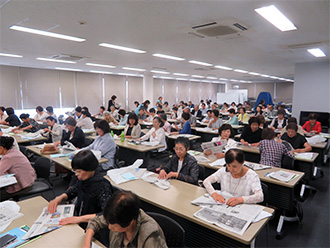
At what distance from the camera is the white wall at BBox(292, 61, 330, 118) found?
→ 7.82m

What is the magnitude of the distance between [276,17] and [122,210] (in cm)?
373

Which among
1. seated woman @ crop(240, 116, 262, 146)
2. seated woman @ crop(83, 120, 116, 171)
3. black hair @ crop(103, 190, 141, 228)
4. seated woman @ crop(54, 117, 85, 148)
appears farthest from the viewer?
seated woman @ crop(240, 116, 262, 146)

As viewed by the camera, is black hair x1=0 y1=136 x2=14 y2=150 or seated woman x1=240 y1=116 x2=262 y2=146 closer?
black hair x1=0 y1=136 x2=14 y2=150

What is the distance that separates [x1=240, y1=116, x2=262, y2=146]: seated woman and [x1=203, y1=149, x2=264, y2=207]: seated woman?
244 centimetres

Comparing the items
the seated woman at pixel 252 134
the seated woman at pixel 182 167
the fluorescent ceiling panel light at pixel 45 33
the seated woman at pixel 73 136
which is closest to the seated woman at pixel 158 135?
the seated woman at pixel 73 136

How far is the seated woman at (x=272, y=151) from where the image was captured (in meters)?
3.47

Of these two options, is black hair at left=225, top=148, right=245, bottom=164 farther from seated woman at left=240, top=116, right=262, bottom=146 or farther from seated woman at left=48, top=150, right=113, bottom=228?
seated woman at left=240, top=116, right=262, bottom=146

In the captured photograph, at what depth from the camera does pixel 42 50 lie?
6141 mm

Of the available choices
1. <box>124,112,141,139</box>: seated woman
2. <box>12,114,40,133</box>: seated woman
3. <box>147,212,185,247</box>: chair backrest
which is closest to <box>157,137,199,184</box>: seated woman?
<box>147,212,185,247</box>: chair backrest

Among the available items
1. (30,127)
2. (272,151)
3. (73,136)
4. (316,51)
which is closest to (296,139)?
(272,151)

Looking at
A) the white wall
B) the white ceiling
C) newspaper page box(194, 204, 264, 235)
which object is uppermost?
the white ceiling

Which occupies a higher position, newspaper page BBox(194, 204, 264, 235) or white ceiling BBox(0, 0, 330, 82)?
white ceiling BBox(0, 0, 330, 82)

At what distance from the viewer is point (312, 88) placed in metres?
8.00

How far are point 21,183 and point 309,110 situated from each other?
9272 mm
